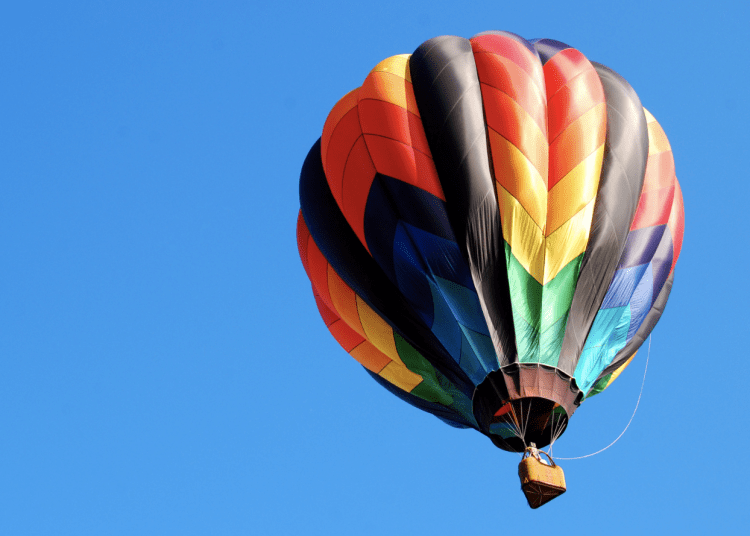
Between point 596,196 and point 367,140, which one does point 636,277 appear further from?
point 367,140

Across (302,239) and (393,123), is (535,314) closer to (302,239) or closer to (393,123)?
(393,123)

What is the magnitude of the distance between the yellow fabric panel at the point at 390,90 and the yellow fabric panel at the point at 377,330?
2131 millimetres

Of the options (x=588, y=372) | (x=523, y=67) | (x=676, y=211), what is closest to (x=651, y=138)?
(x=676, y=211)

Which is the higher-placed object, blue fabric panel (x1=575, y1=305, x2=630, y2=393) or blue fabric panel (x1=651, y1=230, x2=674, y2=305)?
blue fabric panel (x1=651, y1=230, x2=674, y2=305)

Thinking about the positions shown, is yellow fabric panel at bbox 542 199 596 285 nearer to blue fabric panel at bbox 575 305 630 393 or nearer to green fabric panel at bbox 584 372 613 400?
blue fabric panel at bbox 575 305 630 393

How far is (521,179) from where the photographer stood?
1058 cm

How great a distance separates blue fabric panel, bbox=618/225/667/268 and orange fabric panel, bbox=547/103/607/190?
98cm

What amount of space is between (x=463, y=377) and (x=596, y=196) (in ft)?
7.26

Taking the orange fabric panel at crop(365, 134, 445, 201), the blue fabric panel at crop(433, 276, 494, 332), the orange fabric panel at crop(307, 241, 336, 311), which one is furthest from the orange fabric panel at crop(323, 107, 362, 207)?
the blue fabric panel at crop(433, 276, 494, 332)

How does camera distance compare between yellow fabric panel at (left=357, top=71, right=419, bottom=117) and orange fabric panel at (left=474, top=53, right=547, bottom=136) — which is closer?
orange fabric panel at (left=474, top=53, right=547, bottom=136)

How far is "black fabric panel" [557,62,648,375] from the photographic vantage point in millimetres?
10594

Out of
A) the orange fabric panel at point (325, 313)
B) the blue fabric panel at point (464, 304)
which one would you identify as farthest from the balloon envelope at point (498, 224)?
the orange fabric panel at point (325, 313)

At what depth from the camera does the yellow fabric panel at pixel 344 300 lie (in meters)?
12.0

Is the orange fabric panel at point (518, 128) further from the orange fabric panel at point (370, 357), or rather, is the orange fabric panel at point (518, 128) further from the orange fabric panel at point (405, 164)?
the orange fabric panel at point (370, 357)
